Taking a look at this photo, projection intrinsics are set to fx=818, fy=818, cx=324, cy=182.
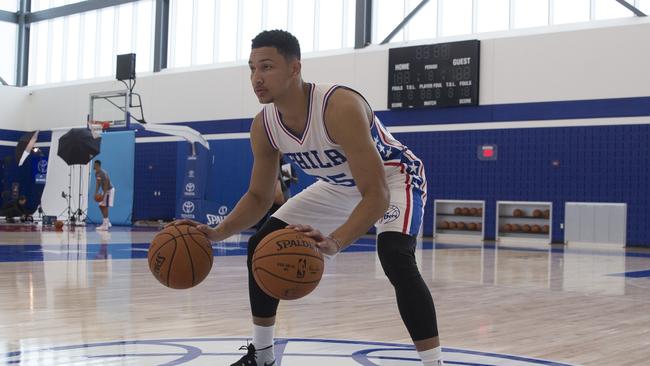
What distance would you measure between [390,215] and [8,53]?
2480 cm

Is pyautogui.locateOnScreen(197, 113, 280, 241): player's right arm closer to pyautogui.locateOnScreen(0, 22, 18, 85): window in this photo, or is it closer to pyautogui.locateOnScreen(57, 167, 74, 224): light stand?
pyautogui.locateOnScreen(57, 167, 74, 224): light stand

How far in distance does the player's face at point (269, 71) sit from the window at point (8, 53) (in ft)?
80.1

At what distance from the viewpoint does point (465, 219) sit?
17.1 meters

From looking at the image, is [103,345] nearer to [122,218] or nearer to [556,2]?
[556,2]

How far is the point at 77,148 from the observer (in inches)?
714

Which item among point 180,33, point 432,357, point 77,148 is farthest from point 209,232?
point 180,33

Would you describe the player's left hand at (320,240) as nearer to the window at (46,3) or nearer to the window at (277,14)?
the window at (277,14)

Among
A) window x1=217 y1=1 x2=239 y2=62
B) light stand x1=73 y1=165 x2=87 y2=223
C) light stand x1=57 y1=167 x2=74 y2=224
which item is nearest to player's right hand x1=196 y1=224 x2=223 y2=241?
light stand x1=57 y1=167 x2=74 y2=224

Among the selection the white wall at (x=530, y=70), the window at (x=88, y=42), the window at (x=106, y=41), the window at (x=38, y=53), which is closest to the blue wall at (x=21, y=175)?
the window at (x=38, y=53)

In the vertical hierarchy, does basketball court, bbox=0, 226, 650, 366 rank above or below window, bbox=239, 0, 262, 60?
below

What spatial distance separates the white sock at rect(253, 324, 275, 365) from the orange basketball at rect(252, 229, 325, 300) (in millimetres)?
688

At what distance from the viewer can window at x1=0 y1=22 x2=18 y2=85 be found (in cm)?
2511

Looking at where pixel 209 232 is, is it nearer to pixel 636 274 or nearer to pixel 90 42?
pixel 636 274

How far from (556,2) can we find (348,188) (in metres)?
14.1
